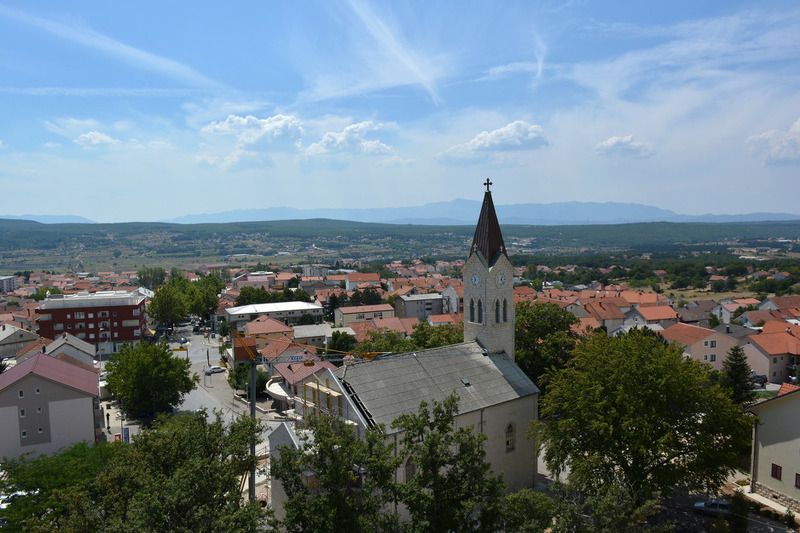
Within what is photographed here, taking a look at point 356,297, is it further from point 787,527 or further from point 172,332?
point 787,527

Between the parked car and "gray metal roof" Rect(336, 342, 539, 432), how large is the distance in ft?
35.0

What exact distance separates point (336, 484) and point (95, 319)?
83391mm

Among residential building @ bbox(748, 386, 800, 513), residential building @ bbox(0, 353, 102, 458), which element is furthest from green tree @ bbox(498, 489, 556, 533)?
residential building @ bbox(0, 353, 102, 458)

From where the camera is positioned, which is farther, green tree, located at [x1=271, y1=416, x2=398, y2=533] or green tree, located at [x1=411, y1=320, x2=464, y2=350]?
green tree, located at [x1=411, y1=320, x2=464, y2=350]

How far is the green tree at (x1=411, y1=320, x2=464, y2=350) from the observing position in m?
42.9

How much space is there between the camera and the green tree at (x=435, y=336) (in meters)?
42.9

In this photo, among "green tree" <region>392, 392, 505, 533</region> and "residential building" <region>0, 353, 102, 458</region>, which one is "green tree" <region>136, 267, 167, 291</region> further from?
"green tree" <region>392, 392, 505, 533</region>

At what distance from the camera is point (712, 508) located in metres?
29.1

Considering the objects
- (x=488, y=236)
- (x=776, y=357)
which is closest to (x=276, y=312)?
(x=488, y=236)

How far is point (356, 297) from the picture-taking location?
380 ft

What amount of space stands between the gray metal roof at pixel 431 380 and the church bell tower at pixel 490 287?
107 cm

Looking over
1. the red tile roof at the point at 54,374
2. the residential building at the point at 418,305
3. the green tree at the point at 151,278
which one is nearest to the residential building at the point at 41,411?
the red tile roof at the point at 54,374

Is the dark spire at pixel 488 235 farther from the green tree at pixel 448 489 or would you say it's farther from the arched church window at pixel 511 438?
the green tree at pixel 448 489

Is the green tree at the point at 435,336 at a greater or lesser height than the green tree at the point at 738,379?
greater
